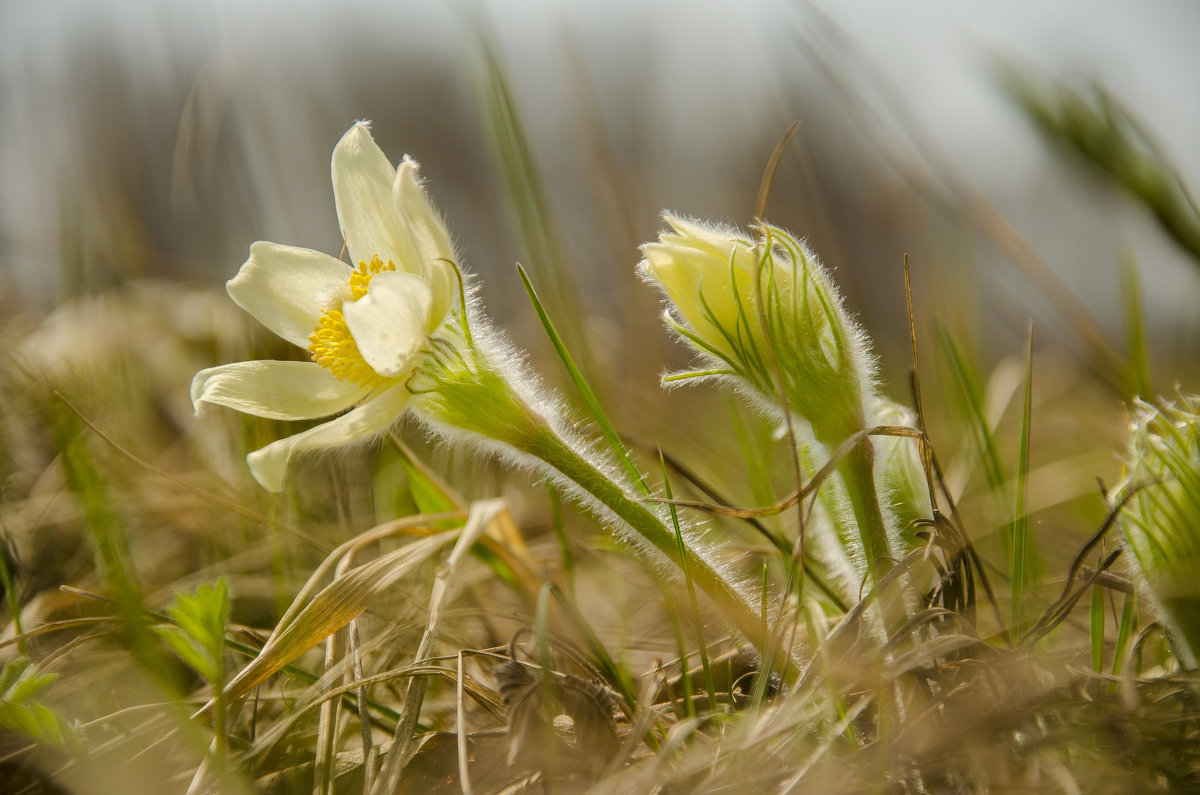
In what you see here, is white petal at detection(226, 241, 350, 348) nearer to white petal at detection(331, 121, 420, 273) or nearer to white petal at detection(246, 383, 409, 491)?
white petal at detection(331, 121, 420, 273)

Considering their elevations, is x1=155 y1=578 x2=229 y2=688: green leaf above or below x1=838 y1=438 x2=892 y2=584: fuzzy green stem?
above

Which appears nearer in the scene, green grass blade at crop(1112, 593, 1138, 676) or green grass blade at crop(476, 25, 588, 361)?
green grass blade at crop(1112, 593, 1138, 676)

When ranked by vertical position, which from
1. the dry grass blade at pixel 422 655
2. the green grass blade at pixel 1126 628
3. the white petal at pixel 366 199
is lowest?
the green grass blade at pixel 1126 628

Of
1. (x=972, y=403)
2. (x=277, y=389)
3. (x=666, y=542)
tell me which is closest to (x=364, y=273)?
(x=277, y=389)

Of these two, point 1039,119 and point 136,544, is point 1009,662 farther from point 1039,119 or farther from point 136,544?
point 136,544

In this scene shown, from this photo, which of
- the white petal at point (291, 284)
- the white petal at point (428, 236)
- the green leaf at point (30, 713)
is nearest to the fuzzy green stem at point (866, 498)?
the white petal at point (428, 236)

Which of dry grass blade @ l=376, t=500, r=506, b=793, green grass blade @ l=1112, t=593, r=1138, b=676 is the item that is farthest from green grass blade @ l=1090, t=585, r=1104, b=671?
dry grass blade @ l=376, t=500, r=506, b=793

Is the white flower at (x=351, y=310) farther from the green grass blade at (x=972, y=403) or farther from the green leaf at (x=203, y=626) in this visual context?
the green grass blade at (x=972, y=403)
